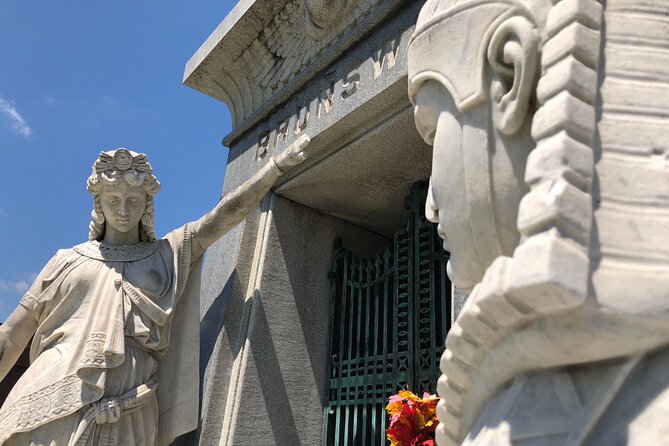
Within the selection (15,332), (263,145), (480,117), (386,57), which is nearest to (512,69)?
(480,117)

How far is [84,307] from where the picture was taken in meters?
3.79

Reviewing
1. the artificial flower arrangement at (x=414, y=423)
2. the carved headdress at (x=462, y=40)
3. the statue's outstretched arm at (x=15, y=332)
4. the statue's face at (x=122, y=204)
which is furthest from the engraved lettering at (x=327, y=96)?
the carved headdress at (x=462, y=40)

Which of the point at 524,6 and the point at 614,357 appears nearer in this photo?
the point at 614,357

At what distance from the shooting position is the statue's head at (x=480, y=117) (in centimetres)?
115

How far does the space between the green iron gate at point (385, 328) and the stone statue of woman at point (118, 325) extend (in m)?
1.06

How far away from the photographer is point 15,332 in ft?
13.1

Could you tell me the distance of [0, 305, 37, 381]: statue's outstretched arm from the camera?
397cm

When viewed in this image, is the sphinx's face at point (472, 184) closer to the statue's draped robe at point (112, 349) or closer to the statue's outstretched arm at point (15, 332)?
the statue's draped robe at point (112, 349)

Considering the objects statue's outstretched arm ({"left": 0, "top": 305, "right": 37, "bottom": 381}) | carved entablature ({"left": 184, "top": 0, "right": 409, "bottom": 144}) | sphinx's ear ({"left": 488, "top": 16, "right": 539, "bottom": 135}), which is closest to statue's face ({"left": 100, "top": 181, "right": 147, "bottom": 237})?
statue's outstretched arm ({"left": 0, "top": 305, "right": 37, "bottom": 381})

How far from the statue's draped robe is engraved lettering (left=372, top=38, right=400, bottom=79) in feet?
6.21

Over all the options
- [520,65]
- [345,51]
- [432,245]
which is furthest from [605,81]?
[345,51]

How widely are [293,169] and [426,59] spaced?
3.23 meters

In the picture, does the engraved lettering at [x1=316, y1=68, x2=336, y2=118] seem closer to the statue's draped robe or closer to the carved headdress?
the statue's draped robe

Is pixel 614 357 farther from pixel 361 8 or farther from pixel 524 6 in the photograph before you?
pixel 361 8
